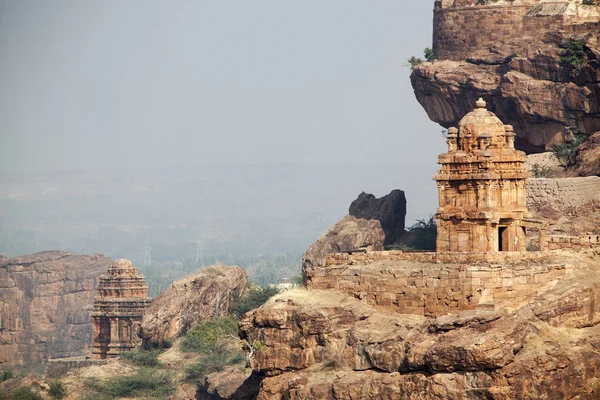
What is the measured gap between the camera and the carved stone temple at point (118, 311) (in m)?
120

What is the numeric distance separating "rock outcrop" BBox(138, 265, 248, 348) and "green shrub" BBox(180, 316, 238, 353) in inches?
64.2

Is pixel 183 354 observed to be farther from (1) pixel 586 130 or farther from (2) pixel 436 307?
(2) pixel 436 307

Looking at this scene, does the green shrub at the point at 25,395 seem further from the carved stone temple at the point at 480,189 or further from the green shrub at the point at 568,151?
the carved stone temple at the point at 480,189

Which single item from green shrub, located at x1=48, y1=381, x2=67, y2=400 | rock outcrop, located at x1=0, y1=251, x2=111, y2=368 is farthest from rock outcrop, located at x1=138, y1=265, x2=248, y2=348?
rock outcrop, located at x1=0, y1=251, x2=111, y2=368

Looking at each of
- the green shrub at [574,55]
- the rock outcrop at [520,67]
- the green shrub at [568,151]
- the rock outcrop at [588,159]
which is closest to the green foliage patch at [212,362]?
the rock outcrop at [520,67]

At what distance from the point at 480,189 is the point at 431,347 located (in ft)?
32.6

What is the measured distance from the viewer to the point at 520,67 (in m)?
97.2

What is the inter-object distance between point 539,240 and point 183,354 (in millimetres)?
29767

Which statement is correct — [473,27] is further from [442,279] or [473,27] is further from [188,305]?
[442,279]

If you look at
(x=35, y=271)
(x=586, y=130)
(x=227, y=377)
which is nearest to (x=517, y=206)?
(x=227, y=377)

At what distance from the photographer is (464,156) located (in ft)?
231

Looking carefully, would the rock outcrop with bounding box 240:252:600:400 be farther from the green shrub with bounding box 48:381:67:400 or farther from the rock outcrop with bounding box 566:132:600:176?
the green shrub with bounding box 48:381:67:400

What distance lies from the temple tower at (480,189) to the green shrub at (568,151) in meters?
22.2

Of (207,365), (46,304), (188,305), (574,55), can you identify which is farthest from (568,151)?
(46,304)
